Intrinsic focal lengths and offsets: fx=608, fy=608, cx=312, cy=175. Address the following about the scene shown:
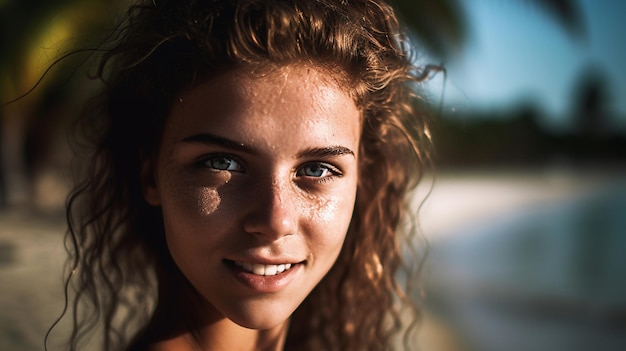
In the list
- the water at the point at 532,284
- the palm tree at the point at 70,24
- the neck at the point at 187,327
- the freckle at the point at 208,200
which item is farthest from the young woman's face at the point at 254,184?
the palm tree at the point at 70,24

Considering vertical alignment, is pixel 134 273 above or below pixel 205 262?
below

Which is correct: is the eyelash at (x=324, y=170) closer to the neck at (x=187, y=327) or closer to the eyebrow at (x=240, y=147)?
the eyebrow at (x=240, y=147)

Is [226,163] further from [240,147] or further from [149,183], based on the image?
[149,183]

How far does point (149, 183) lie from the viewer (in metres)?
1.43

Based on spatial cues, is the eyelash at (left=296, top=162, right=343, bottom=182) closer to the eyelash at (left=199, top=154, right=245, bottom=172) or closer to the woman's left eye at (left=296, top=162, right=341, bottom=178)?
the woman's left eye at (left=296, top=162, right=341, bottom=178)

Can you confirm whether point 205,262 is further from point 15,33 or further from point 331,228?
point 15,33

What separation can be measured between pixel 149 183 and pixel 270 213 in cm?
39

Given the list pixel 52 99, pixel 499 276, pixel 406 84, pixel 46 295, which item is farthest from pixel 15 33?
pixel 499 276

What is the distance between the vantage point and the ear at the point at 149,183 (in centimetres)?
142

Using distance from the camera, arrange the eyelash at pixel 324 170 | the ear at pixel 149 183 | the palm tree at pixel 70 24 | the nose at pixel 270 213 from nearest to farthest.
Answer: the nose at pixel 270 213 < the eyelash at pixel 324 170 < the ear at pixel 149 183 < the palm tree at pixel 70 24

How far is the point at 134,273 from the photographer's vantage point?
1.87 meters

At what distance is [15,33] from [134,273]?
19.8 feet

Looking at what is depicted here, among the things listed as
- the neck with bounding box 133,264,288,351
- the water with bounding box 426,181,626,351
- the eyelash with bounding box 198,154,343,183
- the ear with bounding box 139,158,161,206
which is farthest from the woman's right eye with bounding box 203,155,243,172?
the water with bounding box 426,181,626,351

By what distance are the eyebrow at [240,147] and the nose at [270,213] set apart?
8 cm
